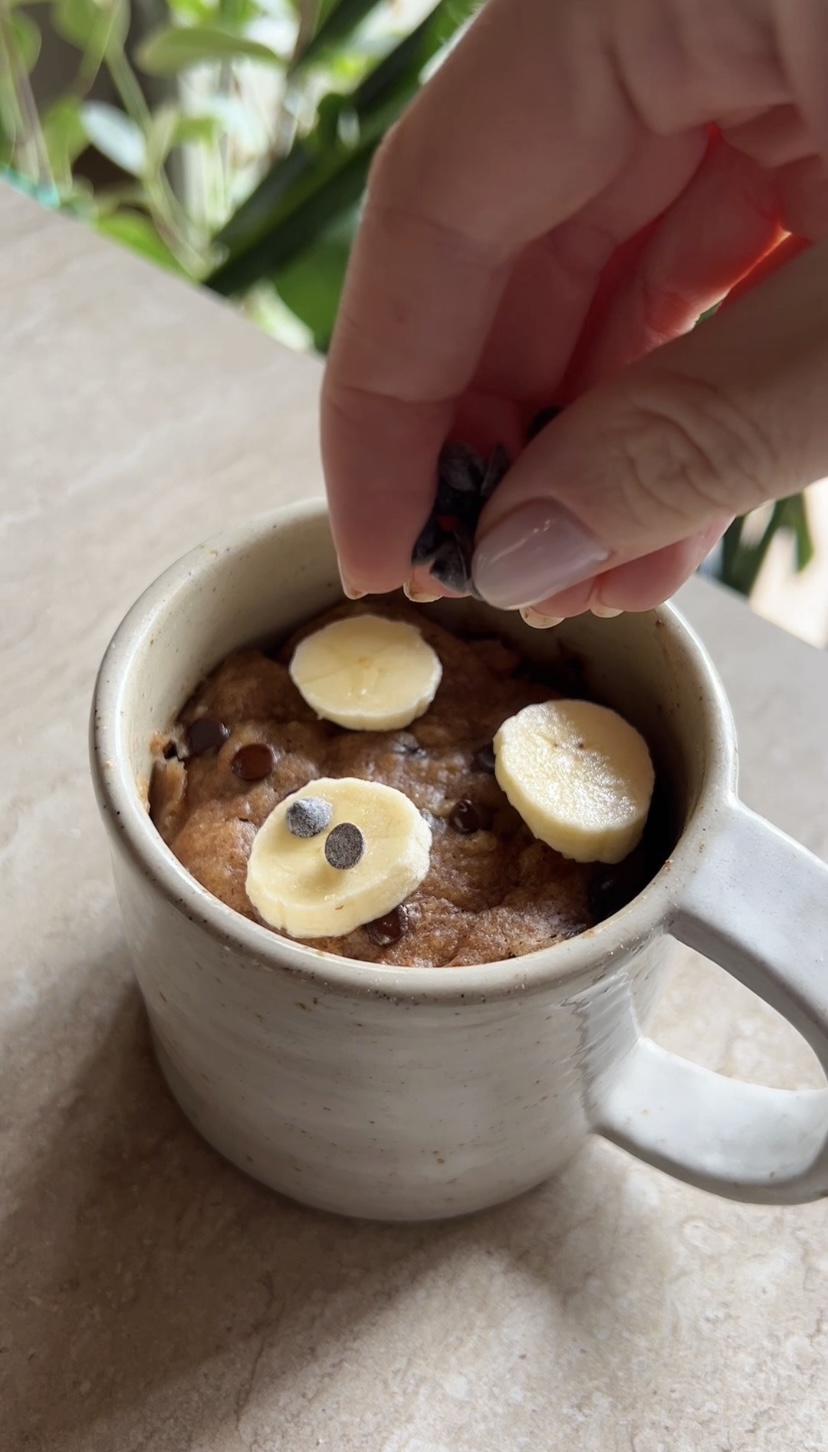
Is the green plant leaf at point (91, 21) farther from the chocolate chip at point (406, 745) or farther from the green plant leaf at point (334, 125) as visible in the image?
the chocolate chip at point (406, 745)

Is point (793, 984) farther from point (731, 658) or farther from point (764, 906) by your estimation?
point (731, 658)

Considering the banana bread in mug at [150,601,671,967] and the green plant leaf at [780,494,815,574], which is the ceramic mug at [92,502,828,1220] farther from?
the green plant leaf at [780,494,815,574]

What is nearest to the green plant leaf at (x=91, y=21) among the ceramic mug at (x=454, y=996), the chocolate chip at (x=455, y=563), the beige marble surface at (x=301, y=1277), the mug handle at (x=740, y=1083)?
the beige marble surface at (x=301, y=1277)

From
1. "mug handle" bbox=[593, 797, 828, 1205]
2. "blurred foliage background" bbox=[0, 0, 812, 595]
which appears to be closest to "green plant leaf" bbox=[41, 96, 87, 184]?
"blurred foliage background" bbox=[0, 0, 812, 595]

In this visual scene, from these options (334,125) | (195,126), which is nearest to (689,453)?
(334,125)

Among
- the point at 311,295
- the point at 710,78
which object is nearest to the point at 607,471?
the point at 710,78

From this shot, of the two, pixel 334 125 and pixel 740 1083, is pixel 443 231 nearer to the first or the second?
pixel 740 1083

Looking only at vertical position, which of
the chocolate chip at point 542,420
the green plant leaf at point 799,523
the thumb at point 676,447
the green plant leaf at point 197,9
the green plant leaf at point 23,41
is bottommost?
the green plant leaf at point 799,523
